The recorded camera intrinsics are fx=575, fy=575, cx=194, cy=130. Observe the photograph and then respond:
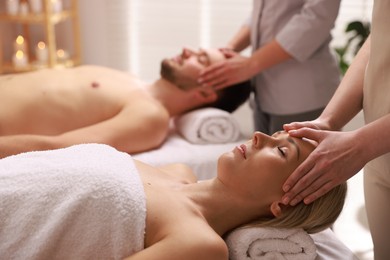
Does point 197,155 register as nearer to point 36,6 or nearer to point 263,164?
point 263,164

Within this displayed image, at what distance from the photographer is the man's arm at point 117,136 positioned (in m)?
2.11

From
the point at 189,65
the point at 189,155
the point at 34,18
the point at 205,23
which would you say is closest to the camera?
the point at 189,155

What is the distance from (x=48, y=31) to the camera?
3533 millimetres

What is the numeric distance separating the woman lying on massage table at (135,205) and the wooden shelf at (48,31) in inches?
82.7

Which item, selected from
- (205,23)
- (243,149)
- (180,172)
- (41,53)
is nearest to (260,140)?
(243,149)

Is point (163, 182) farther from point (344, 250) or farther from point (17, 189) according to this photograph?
point (344, 250)

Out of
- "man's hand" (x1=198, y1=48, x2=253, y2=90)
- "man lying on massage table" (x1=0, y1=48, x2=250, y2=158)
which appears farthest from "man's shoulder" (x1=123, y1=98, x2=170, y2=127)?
"man's hand" (x1=198, y1=48, x2=253, y2=90)

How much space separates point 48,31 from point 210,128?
1433 mm

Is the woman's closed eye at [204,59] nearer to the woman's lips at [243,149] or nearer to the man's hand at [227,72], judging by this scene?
the man's hand at [227,72]

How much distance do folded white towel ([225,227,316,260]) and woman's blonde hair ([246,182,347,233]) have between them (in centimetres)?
2

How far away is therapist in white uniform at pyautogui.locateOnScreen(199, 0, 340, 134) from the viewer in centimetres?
240

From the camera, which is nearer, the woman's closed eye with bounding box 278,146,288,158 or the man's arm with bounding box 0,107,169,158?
the woman's closed eye with bounding box 278,146,288,158

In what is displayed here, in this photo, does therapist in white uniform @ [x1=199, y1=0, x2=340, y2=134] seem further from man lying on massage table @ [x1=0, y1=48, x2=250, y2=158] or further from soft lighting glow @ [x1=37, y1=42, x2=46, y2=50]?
soft lighting glow @ [x1=37, y1=42, x2=46, y2=50]

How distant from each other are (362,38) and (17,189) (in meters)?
2.44
